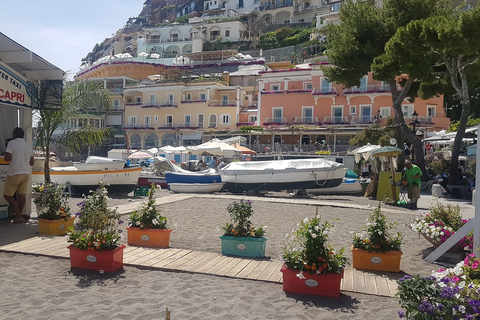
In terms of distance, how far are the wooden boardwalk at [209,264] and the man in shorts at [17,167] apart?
4.87ft

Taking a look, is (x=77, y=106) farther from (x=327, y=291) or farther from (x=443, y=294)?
(x=443, y=294)

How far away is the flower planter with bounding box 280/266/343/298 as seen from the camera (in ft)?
14.9

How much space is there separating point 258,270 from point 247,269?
0.16m

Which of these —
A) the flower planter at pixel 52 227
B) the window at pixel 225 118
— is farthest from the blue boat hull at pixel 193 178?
the window at pixel 225 118

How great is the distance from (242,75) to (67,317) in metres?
50.3

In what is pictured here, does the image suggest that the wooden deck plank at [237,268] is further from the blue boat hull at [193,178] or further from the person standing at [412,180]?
the blue boat hull at [193,178]

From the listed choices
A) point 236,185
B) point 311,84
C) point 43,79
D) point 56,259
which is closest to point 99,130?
point 43,79

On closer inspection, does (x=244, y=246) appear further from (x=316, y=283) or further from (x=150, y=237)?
(x=316, y=283)

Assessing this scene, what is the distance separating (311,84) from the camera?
135 ft

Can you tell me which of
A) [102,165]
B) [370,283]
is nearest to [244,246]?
[370,283]

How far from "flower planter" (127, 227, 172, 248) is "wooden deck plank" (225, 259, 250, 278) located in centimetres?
144


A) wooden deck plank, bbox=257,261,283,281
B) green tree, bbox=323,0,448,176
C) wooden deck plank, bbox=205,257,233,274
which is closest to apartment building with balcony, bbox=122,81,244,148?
green tree, bbox=323,0,448,176

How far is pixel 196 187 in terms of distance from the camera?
59.0ft

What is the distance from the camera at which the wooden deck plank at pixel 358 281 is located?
4839mm
